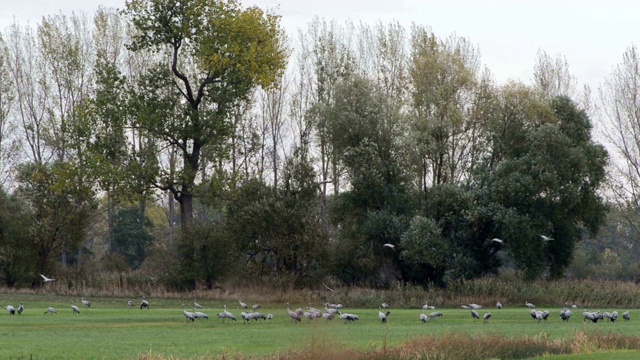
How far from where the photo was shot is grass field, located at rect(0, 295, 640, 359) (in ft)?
90.7

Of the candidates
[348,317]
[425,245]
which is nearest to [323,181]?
[425,245]

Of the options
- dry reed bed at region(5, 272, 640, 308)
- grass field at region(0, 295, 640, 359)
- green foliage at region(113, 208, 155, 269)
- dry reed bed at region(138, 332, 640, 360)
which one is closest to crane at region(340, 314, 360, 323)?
grass field at region(0, 295, 640, 359)

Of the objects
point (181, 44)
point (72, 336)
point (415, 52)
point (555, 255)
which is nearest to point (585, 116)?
point (555, 255)

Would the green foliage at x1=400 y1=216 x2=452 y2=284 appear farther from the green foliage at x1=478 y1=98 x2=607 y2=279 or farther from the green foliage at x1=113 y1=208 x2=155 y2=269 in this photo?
the green foliage at x1=113 y1=208 x2=155 y2=269

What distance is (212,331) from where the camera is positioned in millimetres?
36812

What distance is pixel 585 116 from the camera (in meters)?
67.6

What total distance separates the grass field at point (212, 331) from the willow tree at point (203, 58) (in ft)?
45.5

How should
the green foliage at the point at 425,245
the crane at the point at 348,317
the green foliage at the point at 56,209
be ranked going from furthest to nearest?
the green foliage at the point at 56,209 → the green foliage at the point at 425,245 → the crane at the point at 348,317

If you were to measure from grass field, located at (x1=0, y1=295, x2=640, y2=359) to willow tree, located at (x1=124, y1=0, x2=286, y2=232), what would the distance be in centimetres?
1386

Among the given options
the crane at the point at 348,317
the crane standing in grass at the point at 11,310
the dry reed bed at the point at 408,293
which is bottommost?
the crane at the point at 348,317

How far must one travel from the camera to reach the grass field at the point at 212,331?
27656 millimetres

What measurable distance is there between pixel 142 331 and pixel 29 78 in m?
54.2

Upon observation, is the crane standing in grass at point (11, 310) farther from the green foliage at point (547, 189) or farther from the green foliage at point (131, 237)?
the green foliage at point (131, 237)

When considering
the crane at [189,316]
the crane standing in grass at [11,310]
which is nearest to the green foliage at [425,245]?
the crane at [189,316]
